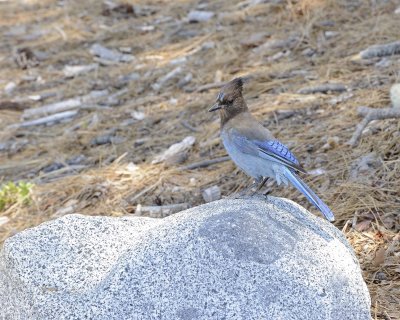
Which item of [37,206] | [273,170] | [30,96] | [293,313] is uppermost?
[293,313]

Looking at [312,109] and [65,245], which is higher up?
[65,245]

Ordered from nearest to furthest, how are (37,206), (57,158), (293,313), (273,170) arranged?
(293,313), (273,170), (37,206), (57,158)

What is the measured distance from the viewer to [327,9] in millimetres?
7191

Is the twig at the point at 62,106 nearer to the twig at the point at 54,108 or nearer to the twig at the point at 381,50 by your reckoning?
the twig at the point at 54,108

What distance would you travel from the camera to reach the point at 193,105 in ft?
20.7

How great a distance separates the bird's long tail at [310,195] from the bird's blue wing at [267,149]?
0.06 meters

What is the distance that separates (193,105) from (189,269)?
146 inches

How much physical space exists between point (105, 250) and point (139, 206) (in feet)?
6.03

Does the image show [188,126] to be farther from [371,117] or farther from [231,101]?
[231,101]

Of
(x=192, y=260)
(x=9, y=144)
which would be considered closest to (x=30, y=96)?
(x=9, y=144)

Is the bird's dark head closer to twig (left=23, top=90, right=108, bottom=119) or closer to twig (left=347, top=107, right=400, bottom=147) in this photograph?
twig (left=347, top=107, right=400, bottom=147)

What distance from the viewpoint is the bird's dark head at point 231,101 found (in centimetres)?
403

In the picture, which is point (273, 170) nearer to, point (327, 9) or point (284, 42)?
point (284, 42)

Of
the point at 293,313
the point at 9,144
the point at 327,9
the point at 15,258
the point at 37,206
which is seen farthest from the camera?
the point at 327,9
